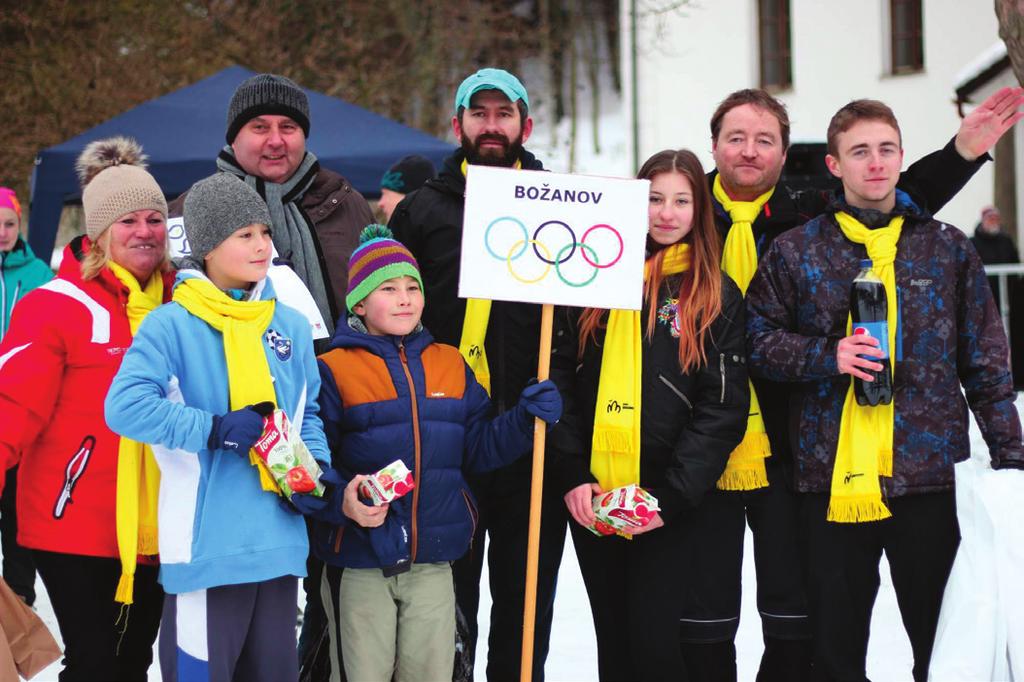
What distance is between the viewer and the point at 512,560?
153 inches

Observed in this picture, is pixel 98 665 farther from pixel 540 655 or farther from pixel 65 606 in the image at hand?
pixel 540 655

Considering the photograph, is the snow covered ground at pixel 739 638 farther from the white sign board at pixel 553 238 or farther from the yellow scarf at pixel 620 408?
the white sign board at pixel 553 238

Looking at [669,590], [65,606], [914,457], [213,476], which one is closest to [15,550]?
[65,606]

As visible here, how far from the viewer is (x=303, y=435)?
3.34 m

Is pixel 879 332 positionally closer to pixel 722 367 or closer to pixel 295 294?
pixel 722 367

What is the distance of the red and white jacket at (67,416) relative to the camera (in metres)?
3.35

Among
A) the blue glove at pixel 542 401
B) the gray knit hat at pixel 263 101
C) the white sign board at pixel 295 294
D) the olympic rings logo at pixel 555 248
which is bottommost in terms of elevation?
the blue glove at pixel 542 401

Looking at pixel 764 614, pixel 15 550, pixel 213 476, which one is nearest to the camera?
pixel 213 476

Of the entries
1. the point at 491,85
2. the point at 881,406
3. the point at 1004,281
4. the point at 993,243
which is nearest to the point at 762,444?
the point at 881,406

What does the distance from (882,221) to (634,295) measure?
74cm

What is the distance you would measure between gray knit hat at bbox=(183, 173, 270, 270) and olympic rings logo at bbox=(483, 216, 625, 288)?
2.22ft

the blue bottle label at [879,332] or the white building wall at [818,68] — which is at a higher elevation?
the white building wall at [818,68]

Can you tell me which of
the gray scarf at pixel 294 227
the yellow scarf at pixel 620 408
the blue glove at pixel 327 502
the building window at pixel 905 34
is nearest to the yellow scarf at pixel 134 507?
the blue glove at pixel 327 502

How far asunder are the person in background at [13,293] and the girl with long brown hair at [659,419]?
302cm
